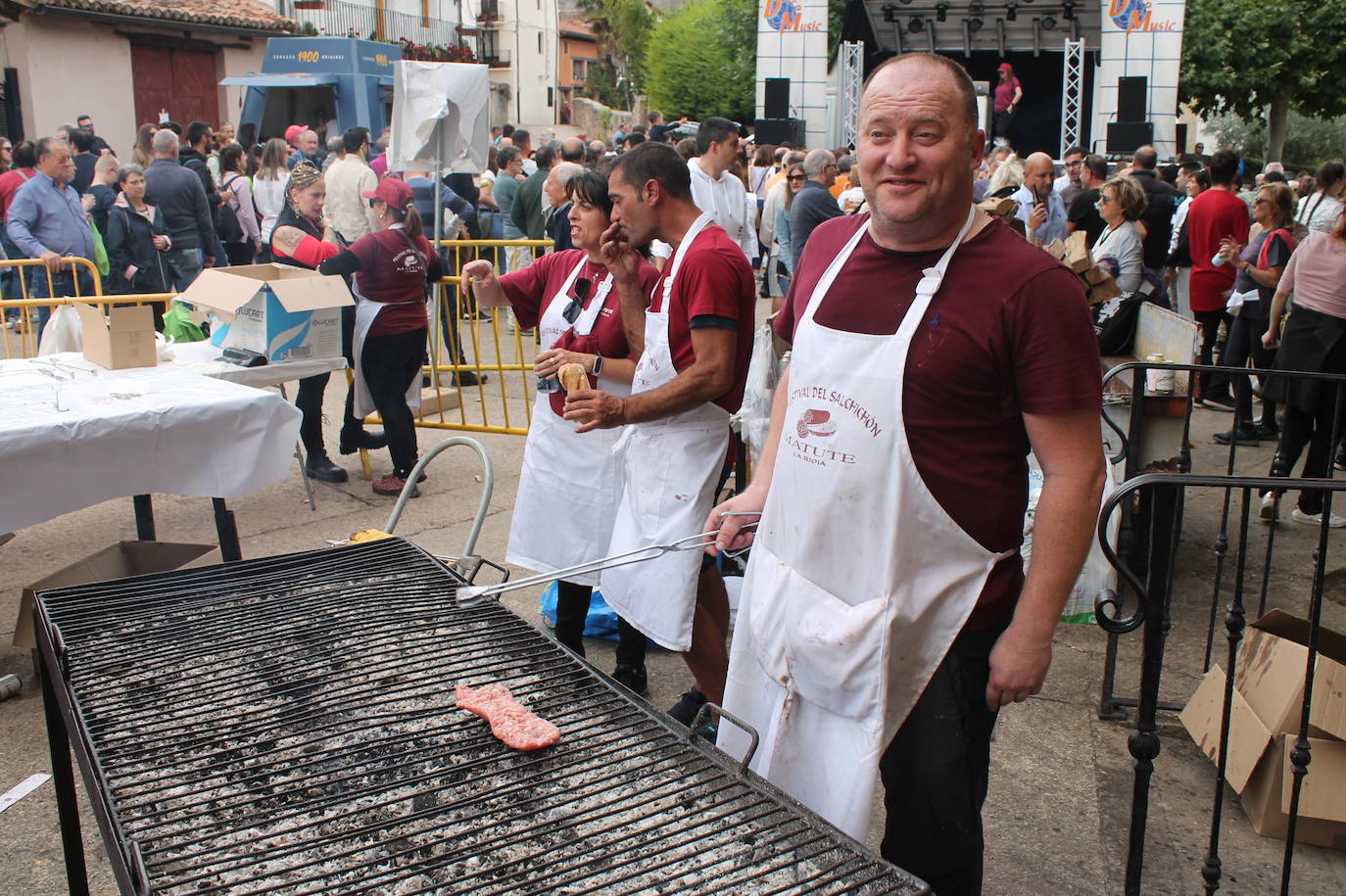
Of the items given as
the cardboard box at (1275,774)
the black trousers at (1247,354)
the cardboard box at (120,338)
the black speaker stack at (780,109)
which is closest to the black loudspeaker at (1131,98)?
the black speaker stack at (780,109)

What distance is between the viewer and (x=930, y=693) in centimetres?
207

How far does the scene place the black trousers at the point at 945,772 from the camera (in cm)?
208

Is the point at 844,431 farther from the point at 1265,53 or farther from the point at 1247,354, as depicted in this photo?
the point at 1265,53

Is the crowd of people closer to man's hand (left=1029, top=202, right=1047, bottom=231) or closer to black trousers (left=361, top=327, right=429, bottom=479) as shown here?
black trousers (left=361, top=327, right=429, bottom=479)

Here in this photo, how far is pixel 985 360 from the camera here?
1924 mm

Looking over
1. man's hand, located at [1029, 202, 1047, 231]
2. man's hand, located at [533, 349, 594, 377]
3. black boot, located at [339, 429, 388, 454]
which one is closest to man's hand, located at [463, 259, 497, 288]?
man's hand, located at [533, 349, 594, 377]

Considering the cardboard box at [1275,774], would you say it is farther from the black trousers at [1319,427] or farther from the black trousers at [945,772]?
the black trousers at [1319,427]

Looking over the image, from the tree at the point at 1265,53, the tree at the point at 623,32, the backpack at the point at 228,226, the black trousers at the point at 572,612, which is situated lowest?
the black trousers at the point at 572,612

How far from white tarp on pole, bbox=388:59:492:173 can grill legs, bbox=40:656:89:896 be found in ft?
Result: 20.3

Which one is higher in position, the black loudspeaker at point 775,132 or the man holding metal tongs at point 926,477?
the black loudspeaker at point 775,132

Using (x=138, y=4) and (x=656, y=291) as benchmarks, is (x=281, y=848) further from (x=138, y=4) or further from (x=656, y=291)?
(x=138, y=4)

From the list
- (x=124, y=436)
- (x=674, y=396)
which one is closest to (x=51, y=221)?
(x=124, y=436)

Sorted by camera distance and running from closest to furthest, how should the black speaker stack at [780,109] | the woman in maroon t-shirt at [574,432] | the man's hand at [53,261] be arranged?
the woman in maroon t-shirt at [574,432]
the man's hand at [53,261]
the black speaker stack at [780,109]

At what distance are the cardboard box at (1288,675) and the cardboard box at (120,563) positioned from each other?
3608 millimetres
